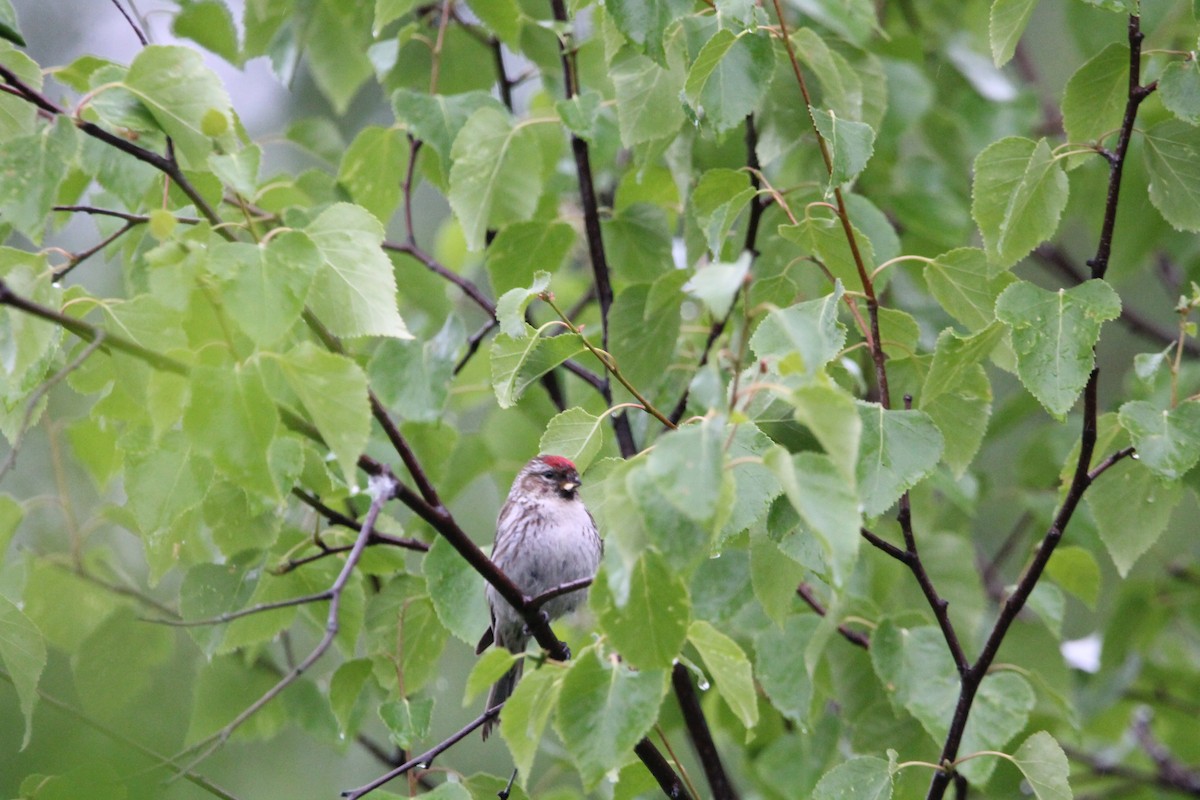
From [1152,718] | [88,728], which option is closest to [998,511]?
[1152,718]

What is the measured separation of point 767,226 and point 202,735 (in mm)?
2098

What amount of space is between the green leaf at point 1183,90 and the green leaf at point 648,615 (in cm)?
133

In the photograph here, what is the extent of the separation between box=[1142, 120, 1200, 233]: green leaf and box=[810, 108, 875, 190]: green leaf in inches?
23.5

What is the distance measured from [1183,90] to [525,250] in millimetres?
1720

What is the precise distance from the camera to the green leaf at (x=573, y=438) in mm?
2205

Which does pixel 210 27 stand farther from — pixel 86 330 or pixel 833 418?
pixel 833 418

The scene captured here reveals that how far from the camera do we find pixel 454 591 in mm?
2732

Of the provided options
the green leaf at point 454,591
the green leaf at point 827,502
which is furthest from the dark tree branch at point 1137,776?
the green leaf at point 827,502

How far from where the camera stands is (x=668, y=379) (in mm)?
3410

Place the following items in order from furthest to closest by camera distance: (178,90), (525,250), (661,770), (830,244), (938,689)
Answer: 1. (525,250)
2. (938,689)
3. (830,244)
4. (661,770)
5. (178,90)

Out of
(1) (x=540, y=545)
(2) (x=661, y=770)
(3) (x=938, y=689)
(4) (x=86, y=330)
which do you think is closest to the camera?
(4) (x=86, y=330)

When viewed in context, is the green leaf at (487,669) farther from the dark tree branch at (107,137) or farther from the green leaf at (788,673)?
the green leaf at (788,673)

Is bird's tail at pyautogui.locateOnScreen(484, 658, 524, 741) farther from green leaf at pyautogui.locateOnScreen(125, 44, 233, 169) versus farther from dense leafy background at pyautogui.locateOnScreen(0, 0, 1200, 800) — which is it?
green leaf at pyautogui.locateOnScreen(125, 44, 233, 169)

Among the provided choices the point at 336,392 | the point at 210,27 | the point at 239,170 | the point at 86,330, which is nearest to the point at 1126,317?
the point at 210,27
